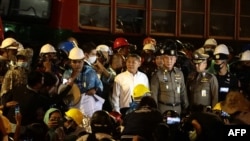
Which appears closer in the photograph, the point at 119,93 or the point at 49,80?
the point at 49,80

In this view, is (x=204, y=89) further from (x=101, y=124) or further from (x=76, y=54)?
(x=101, y=124)

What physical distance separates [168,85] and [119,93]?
0.81 meters

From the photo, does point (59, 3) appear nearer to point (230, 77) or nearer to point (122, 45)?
point (122, 45)

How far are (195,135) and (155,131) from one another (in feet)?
1.52

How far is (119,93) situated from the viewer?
10281 mm

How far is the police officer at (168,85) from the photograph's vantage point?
10.0 m

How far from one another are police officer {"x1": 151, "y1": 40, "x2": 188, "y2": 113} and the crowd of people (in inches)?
0.6

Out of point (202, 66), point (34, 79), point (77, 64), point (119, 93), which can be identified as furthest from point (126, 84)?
point (34, 79)

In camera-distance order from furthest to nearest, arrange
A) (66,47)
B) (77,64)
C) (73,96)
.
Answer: (66,47) < (77,64) < (73,96)

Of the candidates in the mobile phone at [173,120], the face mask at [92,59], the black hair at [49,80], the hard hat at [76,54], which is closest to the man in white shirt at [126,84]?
the face mask at [92,59]

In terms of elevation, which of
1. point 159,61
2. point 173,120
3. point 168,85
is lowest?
point 173,120

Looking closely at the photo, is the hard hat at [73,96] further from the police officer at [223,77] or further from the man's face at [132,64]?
the police officer at [223,77]

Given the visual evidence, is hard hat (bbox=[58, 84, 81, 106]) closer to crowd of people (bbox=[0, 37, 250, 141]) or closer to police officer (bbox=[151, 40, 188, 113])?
crowd of people (bbox=[0, 37, 250, 141])

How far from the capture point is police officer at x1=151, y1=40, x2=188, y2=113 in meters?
10.0
